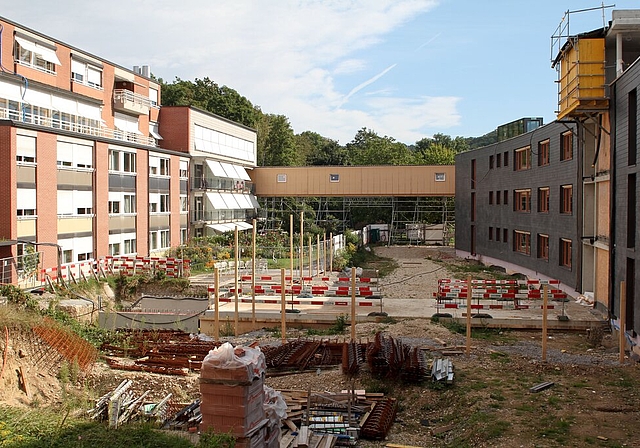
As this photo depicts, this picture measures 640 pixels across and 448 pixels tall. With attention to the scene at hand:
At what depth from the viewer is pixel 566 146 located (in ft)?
94.2

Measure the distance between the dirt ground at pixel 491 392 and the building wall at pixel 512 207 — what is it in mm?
10976

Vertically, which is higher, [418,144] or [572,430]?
[418,144]

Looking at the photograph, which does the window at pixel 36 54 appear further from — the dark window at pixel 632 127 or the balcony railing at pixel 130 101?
the dark window at pixel 632 127

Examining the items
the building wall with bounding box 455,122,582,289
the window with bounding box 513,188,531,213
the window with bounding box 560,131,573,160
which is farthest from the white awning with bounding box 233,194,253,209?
the window with bounding box 560,131,573,160

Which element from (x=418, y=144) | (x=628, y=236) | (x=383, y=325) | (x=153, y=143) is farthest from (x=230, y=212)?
(x=418, y=144)

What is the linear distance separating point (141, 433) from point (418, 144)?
103 m

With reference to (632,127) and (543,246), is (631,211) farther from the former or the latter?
(543,246)

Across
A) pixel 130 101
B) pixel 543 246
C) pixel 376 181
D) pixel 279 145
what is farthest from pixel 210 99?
pixel 543 246

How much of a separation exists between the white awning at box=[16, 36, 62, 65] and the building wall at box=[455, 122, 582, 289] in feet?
83.8

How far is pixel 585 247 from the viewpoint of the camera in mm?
25844

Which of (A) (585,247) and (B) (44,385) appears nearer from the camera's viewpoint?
(B) (44,385)

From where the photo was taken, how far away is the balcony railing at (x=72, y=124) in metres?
29.2

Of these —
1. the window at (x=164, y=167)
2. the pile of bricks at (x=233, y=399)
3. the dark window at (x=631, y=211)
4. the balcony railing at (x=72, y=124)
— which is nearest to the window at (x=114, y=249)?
the balcony railing at (x=72, y=124)

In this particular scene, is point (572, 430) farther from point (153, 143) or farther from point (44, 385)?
point (153, 143)
